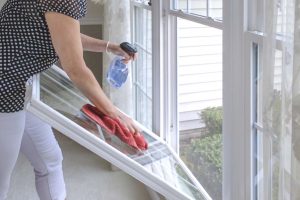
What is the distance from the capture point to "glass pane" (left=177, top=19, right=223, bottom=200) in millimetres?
2096

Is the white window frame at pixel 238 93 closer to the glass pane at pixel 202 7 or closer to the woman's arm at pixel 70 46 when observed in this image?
the glass pane at pixel 202 7

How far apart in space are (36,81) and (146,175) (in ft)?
2.01

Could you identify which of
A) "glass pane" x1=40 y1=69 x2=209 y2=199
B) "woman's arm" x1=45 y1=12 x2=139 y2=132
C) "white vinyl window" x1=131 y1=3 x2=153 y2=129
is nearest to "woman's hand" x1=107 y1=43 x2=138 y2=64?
"glass pane" x1=40 y1=69 x2=209 y2=199

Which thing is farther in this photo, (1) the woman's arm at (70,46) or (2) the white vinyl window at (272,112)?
(1) the woman's arm at (70,46)

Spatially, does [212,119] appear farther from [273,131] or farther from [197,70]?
[273,131]

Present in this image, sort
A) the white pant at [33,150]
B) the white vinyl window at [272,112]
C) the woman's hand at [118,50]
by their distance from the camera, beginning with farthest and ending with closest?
the woman's hand at [118,50] → the white pant at [33,150] → the white vinyl window at [272,112]

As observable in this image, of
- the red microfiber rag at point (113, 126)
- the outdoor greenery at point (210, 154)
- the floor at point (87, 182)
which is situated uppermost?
the red microfiber rag at point (113, 126)

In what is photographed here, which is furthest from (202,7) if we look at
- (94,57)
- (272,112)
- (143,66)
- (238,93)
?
(94,57)

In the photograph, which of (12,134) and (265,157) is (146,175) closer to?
(12,134)

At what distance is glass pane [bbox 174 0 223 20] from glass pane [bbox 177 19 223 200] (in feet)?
0.26

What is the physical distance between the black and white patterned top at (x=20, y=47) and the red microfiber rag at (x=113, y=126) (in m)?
0.27

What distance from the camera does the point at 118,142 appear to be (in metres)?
1.74

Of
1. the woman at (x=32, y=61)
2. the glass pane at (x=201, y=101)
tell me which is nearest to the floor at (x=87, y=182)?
the glass pane at (x=201, y=101)

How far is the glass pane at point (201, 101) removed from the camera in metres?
2.10
